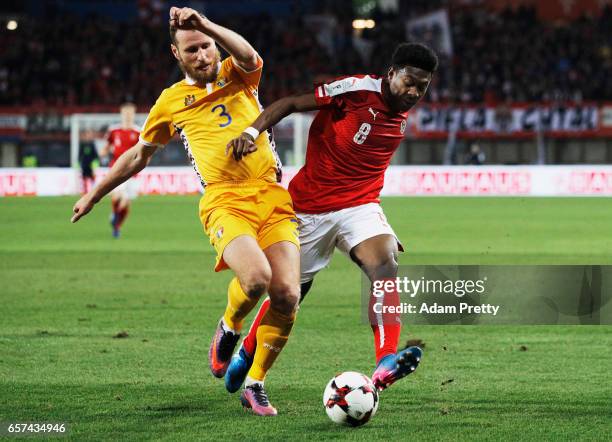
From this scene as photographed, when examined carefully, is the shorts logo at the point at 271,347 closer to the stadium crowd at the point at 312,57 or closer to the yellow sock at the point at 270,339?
the yellow sock at the point at 270,339

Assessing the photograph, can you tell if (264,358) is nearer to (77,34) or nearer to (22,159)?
(22,159)

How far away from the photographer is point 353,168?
645cm

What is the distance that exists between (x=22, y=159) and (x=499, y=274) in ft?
87.2

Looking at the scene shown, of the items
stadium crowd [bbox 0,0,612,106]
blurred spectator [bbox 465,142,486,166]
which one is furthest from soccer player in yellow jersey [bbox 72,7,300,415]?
stadium crowd [bbox 0,0,612,106]

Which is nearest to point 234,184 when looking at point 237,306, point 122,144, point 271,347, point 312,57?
point 237,306

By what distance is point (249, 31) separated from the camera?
135 feet

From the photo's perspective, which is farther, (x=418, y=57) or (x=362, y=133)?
(x=362, y=133)

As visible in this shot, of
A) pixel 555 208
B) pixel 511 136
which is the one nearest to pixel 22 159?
pixel 511 136

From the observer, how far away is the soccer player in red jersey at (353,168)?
607 cm

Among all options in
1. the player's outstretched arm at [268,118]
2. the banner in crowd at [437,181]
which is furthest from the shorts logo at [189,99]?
the banner in crowd at [437,181]

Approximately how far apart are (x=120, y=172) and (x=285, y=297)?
4.40 ft

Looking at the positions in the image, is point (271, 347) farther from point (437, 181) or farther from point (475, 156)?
point (475, 156)

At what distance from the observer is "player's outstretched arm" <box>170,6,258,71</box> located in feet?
18.4

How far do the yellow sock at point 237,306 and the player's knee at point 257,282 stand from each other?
109 millimetres
